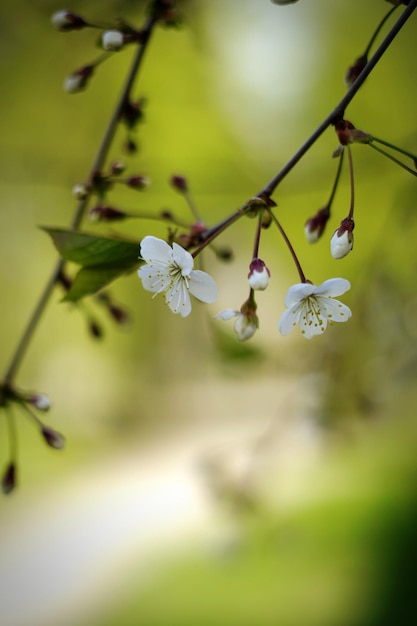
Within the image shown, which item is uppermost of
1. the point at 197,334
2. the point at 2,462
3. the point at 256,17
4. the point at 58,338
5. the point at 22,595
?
the point at 58,338

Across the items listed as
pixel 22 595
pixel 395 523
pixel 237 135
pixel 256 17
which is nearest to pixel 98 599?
pixel 22 595

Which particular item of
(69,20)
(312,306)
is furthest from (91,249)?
(69,20)

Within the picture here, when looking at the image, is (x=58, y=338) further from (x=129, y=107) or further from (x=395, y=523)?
(x=129, y=107)

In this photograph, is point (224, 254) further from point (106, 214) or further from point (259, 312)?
point (259, 312)

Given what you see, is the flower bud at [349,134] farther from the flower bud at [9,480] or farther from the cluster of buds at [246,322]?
the flower bud at [9,480]

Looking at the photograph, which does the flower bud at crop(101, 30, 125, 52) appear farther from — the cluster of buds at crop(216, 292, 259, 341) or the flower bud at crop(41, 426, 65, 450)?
the flower bud at crop(41, 426, 65, 450)

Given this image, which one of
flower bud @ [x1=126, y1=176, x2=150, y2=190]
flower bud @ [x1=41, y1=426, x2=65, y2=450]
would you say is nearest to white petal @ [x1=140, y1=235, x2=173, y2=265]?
flower bud @ [x1=126, y1=176, x2=150, y2=190]

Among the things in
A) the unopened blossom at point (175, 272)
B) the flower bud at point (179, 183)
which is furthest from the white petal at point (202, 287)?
the flower bud at point (179, 183)
